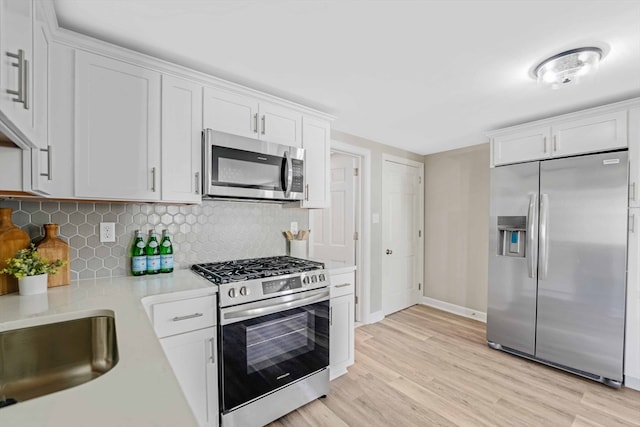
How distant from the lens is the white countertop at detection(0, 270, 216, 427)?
0.56 meters

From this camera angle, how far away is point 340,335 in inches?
94.7

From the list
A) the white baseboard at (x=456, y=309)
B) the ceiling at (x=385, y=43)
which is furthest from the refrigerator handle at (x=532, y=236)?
the white baseboard at (x=456, y=309)

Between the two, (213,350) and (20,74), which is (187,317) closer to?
(213,350)

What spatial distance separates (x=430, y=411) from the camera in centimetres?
201

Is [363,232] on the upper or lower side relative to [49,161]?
lower

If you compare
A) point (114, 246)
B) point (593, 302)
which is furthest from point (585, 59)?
point (114, 246)

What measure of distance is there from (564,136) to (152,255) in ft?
11.6

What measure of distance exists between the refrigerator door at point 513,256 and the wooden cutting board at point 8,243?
3.69 metres

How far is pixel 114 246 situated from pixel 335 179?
2.48 m

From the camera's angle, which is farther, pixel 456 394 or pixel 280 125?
pixel 280 125

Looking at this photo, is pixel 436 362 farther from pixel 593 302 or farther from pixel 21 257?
pixel 21 257

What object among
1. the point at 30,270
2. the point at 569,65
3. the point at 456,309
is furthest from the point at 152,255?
the point at 456,309

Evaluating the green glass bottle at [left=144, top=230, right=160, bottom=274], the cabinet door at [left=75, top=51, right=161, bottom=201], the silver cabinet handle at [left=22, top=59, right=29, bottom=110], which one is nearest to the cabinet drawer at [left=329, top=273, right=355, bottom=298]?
the green glass bottle at [left=144, top=230, right=160, bottom=274]

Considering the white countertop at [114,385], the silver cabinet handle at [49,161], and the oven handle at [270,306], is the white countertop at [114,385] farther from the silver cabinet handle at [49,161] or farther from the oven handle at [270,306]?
the silver cabinet handle at [49,161]
